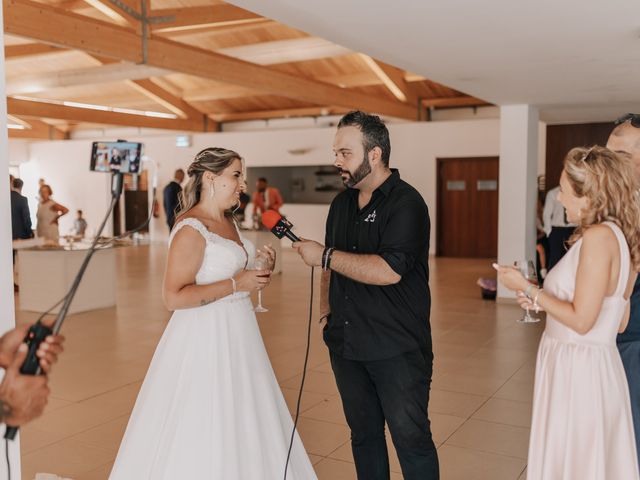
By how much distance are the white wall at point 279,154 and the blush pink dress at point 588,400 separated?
12.3m

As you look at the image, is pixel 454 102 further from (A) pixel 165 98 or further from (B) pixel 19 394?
(B) pixel 19 394

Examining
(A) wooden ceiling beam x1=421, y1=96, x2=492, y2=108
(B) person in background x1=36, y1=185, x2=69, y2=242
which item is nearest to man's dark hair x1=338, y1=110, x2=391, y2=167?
(B) person in background x1=36, y1=185, x2=69, y2=242

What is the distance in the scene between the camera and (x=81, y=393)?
483 cm

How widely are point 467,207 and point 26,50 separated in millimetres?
9378

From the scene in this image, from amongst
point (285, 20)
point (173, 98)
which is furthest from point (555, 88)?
point (173, 98)

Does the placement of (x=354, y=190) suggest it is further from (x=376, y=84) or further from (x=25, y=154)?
(x=25, y=154)

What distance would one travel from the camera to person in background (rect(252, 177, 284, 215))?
12.5 m

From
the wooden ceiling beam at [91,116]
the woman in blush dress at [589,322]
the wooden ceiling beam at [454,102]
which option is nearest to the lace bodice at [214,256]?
the woman in blush dress at [589,322]

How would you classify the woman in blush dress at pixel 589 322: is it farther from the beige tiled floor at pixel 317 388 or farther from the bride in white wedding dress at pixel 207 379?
the beige tiled floor at pixel 317 388

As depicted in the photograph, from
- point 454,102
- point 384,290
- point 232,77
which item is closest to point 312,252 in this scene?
point 384,290

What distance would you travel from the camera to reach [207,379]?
264 centimetres

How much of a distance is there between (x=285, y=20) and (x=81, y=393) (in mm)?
3016

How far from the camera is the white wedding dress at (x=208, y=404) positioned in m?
2.60

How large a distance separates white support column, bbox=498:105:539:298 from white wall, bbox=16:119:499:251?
548 cm
